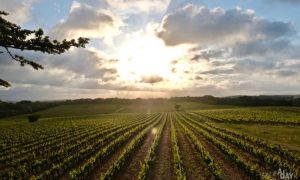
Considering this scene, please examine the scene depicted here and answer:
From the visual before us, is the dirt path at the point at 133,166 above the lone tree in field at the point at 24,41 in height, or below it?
below

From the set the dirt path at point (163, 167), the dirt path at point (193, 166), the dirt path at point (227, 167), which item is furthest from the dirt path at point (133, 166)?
the dirt path at point (227, 167)

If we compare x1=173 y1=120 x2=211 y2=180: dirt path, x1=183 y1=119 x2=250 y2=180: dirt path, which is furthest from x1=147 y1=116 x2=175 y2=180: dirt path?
x1=183 y1=119 x2=250 y2=180: dirt path

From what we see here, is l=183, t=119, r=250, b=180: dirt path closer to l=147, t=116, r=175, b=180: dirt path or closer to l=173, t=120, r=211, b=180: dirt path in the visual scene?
l=173, t=120, r=211, b=180: dirt path

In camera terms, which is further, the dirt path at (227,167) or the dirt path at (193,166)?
the dirt path at (193,166)

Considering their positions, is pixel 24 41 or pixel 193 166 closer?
pixel 24 41

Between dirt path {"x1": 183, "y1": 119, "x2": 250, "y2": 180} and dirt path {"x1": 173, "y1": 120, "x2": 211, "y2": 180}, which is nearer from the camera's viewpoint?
dirt path {"x1": 183, "y1": 119, "x2": 250, "y2": 180}

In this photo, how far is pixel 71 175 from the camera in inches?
686

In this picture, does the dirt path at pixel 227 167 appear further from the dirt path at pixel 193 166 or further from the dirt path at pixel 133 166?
the dirt path at pixel 133 166

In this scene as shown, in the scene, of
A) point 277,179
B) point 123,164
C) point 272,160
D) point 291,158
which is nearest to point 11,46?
point 123,164

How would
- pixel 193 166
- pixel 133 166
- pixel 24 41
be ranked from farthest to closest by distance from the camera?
pixel 133 166
pixel 193 166
pixel 24 41

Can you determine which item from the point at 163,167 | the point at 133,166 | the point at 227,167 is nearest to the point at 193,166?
the point at 163,167

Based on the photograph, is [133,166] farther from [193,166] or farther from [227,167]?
[227,167]

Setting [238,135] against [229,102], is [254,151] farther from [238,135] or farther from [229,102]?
[229,102]

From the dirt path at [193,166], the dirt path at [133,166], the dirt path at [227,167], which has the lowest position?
the dirt path at [133,166]
